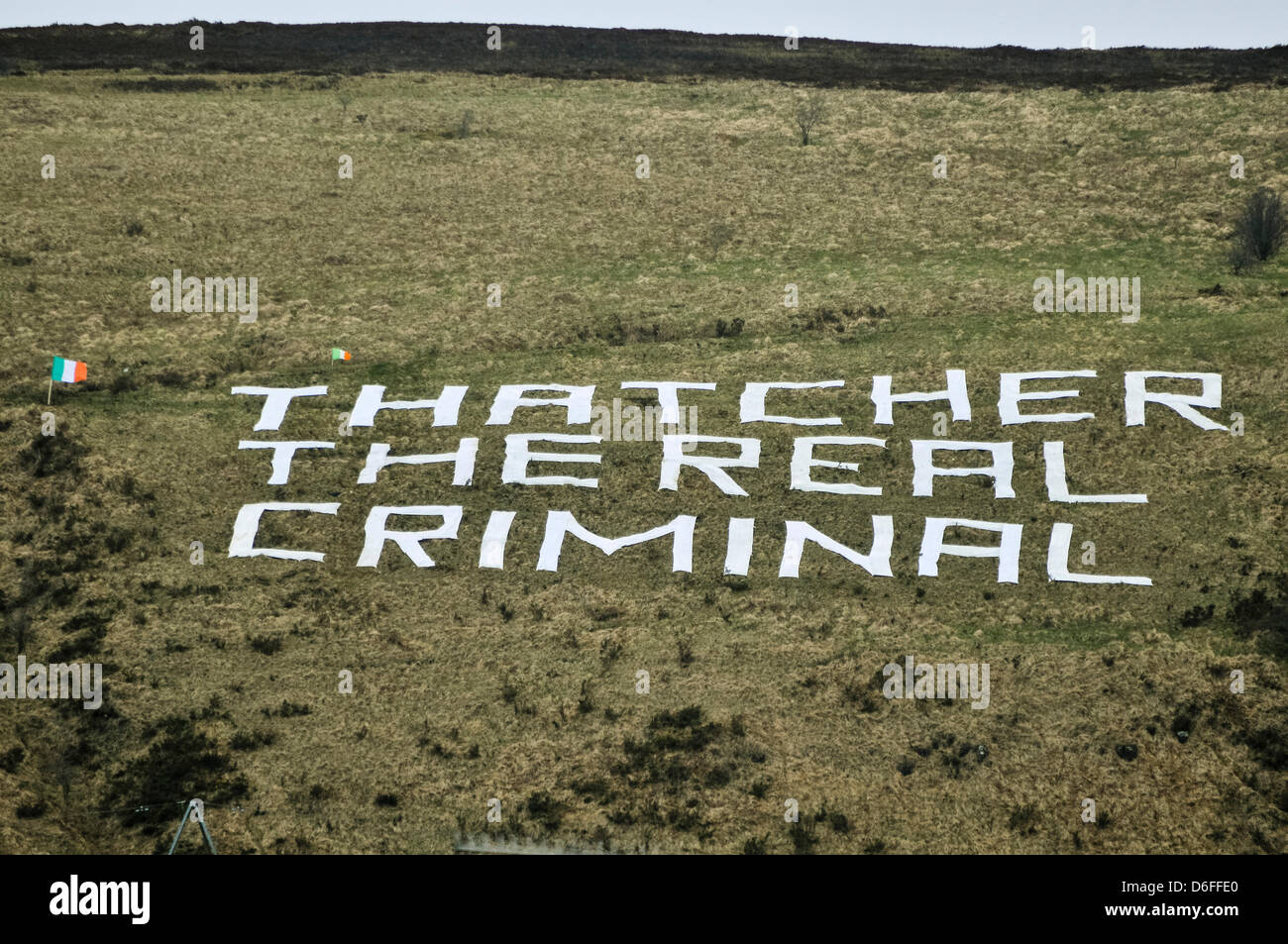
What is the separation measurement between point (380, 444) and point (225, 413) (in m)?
4.94

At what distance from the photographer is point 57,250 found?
1674 inches

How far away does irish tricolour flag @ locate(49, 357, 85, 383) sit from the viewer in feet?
107

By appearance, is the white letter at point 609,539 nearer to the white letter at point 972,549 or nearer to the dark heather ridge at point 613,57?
the white letter at point 972,549

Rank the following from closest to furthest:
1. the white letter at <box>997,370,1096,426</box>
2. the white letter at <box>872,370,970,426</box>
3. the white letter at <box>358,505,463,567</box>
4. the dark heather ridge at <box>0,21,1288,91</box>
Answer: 1. the white letter at <box>358,505,463,567</box>
2. the white letter at <box>997,370,1096,426</box>
3. the white letter at <box>872,370,970,426</box>
4. the dark heather ridge at <box>0,21,1288,91</box>

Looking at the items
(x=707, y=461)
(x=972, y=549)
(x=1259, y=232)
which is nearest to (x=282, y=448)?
(x=707, y=461)

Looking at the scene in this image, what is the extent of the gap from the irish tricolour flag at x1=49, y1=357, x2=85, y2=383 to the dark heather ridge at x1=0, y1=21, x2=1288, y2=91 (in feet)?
113

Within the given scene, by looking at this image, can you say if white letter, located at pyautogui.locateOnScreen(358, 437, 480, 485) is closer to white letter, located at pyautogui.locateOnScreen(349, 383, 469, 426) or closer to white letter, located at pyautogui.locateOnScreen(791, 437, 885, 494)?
white letter, located at pyautogui.locateOnScreen(349, 383, 469, 426)

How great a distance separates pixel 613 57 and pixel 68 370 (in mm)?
42869

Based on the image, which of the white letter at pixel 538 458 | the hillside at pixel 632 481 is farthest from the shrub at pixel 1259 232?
the white letter at pixel 538 458

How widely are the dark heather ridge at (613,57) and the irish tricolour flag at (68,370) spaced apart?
113 ft

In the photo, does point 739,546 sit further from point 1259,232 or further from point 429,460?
point 1259,232

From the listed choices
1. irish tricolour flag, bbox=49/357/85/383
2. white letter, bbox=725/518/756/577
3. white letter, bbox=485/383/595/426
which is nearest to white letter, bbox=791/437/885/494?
white letter, bbox=725/518/756/577

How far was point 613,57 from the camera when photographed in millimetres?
68312
